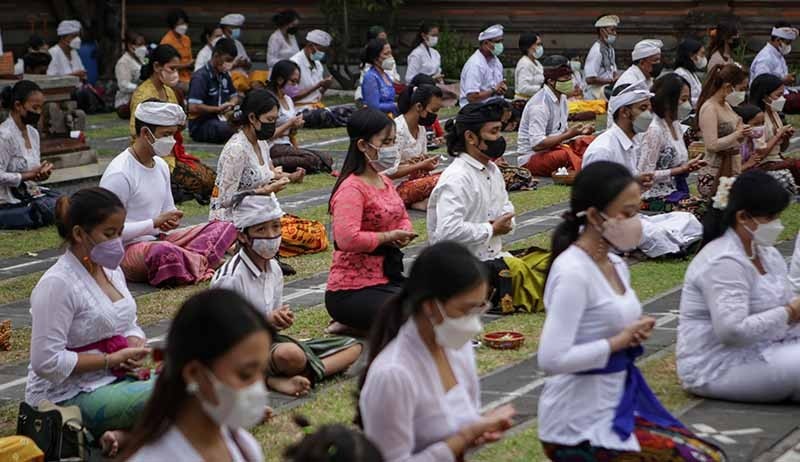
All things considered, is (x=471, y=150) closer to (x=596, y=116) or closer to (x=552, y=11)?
(x=596, y=116)

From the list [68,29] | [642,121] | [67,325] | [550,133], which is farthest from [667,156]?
[68,29]

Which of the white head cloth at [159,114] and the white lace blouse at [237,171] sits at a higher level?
the white head cloth at [159,114]

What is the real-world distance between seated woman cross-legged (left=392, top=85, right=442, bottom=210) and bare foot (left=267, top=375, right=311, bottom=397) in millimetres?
4398

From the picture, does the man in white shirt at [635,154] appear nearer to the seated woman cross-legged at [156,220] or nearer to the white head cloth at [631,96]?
the white head cloth at [631,96]

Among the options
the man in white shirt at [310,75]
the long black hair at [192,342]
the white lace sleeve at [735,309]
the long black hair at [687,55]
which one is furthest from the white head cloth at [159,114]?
the man in white shirt at [310,75]

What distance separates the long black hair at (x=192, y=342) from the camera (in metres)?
3.56

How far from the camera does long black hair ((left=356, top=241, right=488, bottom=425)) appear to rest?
4.41 metres

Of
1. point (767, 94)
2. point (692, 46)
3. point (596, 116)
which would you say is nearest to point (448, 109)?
point (596, 116)

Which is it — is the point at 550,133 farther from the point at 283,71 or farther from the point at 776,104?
the point at 283,71

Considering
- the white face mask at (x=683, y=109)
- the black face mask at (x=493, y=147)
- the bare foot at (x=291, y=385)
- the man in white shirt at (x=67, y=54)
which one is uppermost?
the black face mask at (x=493, y=147)

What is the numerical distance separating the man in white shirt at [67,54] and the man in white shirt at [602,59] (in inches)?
307

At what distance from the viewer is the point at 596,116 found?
18734 millimetres

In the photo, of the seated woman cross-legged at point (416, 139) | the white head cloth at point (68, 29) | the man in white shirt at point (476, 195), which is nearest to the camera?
the man in white shirt at point (476, 195)

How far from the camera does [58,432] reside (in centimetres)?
578
